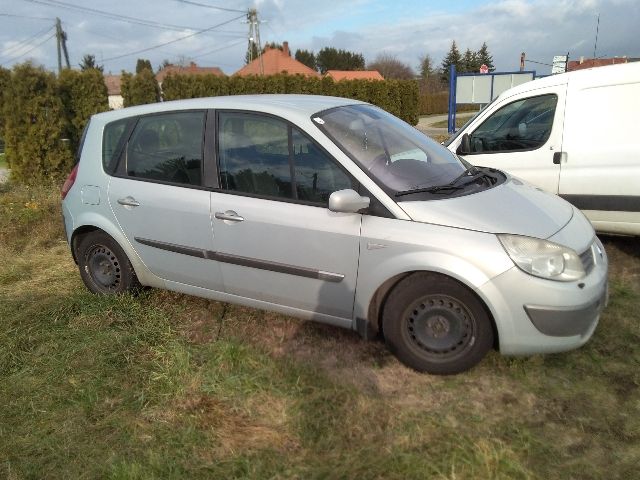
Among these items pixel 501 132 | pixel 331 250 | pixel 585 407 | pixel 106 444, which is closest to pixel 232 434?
pixel 106 444

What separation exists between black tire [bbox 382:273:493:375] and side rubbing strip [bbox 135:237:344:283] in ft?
1.34

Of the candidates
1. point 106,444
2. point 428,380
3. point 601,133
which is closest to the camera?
point 106,444

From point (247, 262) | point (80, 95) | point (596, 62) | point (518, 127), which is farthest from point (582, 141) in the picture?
point (596, 62)

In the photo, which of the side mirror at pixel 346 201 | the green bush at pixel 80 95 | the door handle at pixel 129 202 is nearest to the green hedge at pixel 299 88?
the green bush at pixel 80 95

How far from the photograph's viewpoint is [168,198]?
12.2 ft

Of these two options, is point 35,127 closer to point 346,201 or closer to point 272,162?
point 272,162

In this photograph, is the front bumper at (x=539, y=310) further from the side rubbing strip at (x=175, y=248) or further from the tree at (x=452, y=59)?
the tree at (x=452, y=59)

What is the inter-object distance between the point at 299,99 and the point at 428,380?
6.88 ft

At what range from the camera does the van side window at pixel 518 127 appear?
5.08 meters

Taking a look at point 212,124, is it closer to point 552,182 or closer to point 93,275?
point 93,275

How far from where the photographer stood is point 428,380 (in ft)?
10.1

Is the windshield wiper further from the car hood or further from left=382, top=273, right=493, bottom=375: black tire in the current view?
left=382, top=273, right=493, bottom=375: black tire

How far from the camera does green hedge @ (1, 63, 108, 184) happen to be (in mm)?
10047

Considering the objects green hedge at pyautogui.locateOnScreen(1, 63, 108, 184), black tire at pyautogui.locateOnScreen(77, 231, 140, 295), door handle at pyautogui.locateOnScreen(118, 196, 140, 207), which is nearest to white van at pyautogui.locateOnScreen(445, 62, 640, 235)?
door handle at pyautogui.locateOnScreen(118, 196, 140, 207)
